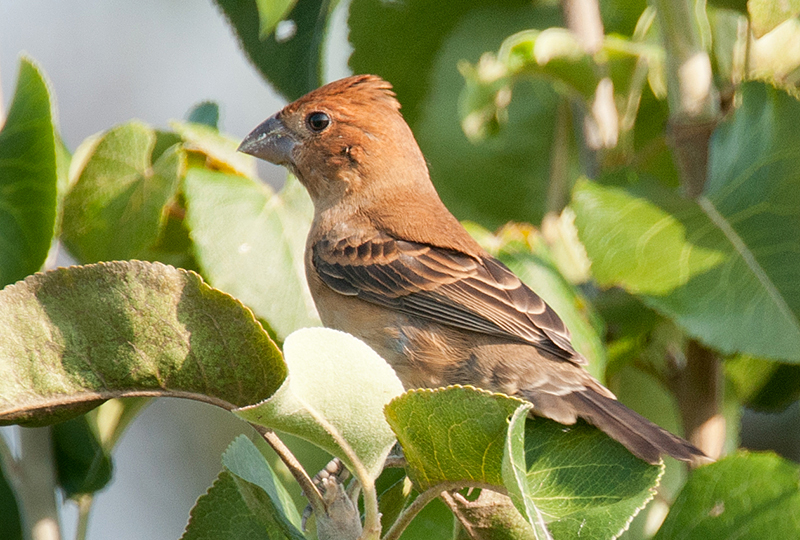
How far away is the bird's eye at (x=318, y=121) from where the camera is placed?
10.4 feet

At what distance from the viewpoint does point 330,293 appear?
287cm

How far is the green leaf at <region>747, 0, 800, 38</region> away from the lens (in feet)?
6.66

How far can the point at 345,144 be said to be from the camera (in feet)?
10.6

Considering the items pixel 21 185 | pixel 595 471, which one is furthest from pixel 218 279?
pixel 595 471

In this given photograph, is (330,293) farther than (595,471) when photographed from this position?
Yes

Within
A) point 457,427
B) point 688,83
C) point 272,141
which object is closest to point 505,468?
point 457,427

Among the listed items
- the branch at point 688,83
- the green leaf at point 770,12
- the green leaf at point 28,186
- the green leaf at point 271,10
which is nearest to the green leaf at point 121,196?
the green leaf at point 28,186

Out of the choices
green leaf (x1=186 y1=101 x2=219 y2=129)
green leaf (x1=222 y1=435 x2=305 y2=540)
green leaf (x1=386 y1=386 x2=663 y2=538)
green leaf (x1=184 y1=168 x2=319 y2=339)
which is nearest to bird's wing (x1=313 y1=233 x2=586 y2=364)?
green leaf (x1=184 y1=168 x2=319 y2=339)

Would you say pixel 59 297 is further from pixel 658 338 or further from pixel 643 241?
pixel 658 338

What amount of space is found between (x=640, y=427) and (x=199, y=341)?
0.93 metres

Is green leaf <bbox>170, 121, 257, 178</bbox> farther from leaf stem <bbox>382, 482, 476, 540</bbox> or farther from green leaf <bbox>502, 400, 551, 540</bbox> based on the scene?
green leaf <bbox>502, 400, 551, 540</bbox>

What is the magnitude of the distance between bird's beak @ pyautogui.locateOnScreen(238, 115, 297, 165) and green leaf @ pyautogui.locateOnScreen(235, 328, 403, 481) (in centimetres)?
164

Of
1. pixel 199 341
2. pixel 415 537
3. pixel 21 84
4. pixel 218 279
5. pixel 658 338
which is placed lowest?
pixel 415 537

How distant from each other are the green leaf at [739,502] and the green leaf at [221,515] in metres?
0.80
